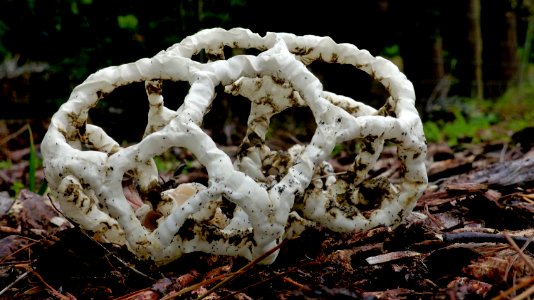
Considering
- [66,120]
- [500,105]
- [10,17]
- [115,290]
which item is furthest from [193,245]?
[500,105]

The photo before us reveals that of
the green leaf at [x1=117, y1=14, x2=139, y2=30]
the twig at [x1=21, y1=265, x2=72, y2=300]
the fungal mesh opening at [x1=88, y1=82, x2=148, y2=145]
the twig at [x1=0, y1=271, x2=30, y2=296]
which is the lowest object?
the fungal mesh opening at [x1=88, y1=82, x2=148, y2=145]

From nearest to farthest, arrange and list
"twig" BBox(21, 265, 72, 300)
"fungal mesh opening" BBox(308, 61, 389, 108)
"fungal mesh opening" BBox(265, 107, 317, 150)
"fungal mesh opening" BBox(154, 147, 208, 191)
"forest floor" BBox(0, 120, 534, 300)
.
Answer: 1. "forest floor" BBox(0, 120, 534, 300)
2. "twig" BBox(21, 265, 72, 300)
3. "fungal mesh opening" BBox(154, 147, 208, 191)
4. "fungal mesh opening" BBox(265, 107, 317, 150)
5. "fungal mesh opening" BBox(308, 61, 389, 108)

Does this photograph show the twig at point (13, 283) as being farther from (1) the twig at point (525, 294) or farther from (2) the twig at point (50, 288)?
(1) the twig at point (525, 294)

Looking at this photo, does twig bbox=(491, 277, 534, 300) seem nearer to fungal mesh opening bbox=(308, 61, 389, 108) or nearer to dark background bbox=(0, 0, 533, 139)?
dark background bbox=(0, 0, 533, 139)

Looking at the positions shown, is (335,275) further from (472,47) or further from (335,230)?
(472,47)

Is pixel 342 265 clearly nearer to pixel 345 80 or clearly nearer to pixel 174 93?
pixel 174 93

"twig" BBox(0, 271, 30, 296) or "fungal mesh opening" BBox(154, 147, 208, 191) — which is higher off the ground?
"twig" BBox(0, 271, 30, 296)

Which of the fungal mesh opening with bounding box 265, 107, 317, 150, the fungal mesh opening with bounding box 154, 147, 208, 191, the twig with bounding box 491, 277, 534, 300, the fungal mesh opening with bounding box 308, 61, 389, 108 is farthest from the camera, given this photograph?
the fungal mesh opening with bounding box 308, 61, 389, 108

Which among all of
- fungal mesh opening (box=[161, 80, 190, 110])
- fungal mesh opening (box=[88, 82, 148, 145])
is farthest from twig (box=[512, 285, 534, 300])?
fungal mesh opening (box=[88, 82, 148, 145])
